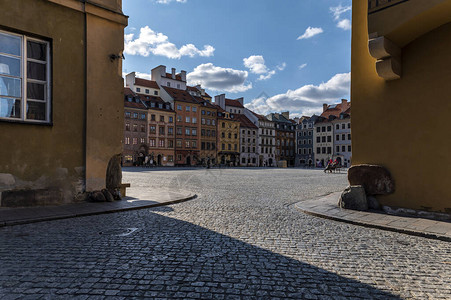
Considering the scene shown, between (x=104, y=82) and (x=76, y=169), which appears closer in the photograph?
(x=76, y=169)

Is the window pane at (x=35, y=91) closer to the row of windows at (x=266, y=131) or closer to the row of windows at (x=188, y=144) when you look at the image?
the row of windows at (x=188, y=144)

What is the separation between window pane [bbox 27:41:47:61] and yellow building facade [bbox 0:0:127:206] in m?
0.02

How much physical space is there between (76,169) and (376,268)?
8146 mm

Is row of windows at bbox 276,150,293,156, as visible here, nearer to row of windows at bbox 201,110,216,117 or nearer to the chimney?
the chimney

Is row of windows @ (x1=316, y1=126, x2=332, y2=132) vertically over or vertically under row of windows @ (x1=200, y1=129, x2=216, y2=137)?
over

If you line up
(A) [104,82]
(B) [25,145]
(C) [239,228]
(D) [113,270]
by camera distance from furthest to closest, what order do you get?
(A) [104,82]
(B) [25,145]
(C) [239,228]
(D) [113,270]

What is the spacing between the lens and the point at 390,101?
319 inches

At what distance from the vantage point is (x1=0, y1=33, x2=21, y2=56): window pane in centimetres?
791

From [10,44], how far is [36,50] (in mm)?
614

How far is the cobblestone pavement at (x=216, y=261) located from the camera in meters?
3.33

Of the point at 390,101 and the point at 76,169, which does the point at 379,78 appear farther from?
the point at 76,169

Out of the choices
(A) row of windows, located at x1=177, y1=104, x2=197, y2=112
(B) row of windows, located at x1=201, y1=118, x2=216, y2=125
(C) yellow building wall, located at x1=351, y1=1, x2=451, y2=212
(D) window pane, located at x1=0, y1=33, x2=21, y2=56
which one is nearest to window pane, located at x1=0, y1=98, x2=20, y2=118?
(D) window pane, located at x1=0, y1=33, x2=21, y2=56

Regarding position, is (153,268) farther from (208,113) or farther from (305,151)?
(305,151)

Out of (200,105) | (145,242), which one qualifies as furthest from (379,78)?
(200,105)
